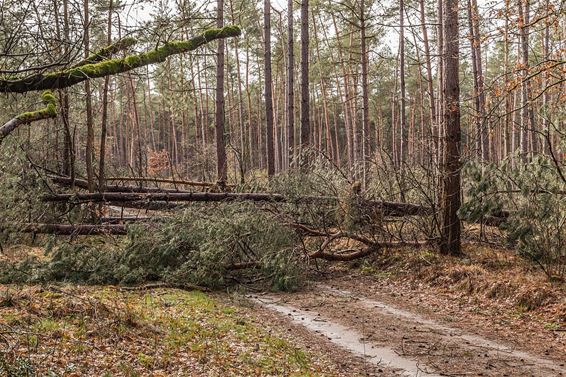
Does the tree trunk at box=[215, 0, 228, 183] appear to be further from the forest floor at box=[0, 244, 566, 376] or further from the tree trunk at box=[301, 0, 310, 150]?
the forest floor at box=[0, 244, 566, 376]

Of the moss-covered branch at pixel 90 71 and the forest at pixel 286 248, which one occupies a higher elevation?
the moss-covered branch at pixel 90 71

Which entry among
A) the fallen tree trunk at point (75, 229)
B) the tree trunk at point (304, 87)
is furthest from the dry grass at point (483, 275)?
the tree trunk at point (304, 87)

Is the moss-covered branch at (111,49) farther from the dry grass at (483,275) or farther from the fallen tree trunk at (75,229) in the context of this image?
the dry grass at (483,275)

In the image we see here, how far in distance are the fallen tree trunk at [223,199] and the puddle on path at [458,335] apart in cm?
285

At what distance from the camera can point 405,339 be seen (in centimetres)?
723

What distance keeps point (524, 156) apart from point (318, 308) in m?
5.60

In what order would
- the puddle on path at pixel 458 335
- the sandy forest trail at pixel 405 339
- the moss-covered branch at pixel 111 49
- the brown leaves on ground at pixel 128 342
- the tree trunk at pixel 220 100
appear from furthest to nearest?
the tree trunk at pixel 220 100 → the puddle on path at pixel 458 335 → the sandy forest trail at pixel 405 339 → the moss-covered branch at pixel 111 49 → the brown leaves on ground at pixel 128 342

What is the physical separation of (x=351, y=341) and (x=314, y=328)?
0.82 meters

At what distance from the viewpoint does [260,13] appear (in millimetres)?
30719

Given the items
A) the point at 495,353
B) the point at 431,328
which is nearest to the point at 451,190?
the point at 431,328

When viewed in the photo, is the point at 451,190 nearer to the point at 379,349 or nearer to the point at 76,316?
the point at 379,349

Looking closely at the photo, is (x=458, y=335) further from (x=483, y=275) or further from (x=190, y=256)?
(x=190, y=256)

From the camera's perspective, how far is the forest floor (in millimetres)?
5758

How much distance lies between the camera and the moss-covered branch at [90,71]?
5152 mm
